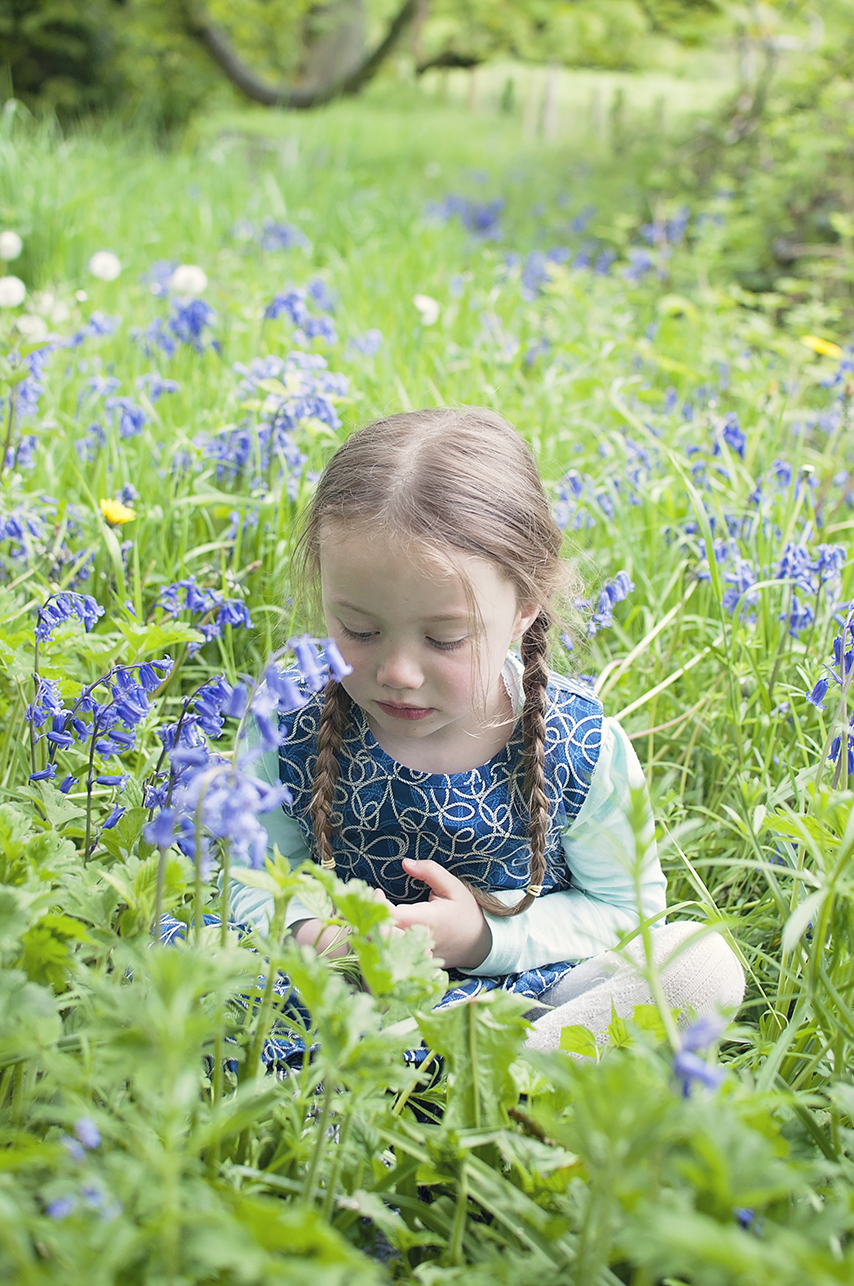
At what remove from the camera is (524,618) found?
64.9 inches

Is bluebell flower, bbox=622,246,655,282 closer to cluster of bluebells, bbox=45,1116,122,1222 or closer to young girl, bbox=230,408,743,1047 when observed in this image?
young girl, bbox=230,408,743,1047

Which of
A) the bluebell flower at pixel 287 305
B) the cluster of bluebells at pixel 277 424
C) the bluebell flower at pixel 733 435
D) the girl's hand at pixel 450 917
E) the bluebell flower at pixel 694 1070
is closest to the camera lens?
the bluebell flower at pixel 694 1070

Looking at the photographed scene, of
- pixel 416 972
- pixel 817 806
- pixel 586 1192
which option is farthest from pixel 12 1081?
pixel 817 806

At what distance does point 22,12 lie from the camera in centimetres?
855

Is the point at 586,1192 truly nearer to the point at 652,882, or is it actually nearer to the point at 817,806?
the point at 817,806

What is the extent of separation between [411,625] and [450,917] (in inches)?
18.8

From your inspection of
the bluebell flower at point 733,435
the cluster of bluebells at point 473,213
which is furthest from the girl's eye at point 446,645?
the cluster of bluebells at point 473,213

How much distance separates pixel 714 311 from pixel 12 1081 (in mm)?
4197

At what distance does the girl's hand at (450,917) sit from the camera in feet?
5.26

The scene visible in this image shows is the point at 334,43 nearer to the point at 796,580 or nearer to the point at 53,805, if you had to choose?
the point at 796,580

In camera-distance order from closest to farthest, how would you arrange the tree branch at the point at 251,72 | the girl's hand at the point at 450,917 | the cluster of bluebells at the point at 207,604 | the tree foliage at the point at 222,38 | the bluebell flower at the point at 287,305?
the girl's hand at the point at 450,917, the cluster of bluebells at the point at 207,604, the bluebell flower at the point at 287,305, the tree foliage at the point at 222,38, the tree branch at the point at 251,72

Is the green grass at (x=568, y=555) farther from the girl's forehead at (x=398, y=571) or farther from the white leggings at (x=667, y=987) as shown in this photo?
the girl's forehead at (x=398, y=571)

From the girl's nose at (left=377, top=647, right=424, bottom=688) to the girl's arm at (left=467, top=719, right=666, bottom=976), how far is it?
0.43 meters

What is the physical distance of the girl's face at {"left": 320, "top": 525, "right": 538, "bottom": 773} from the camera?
1415mm
